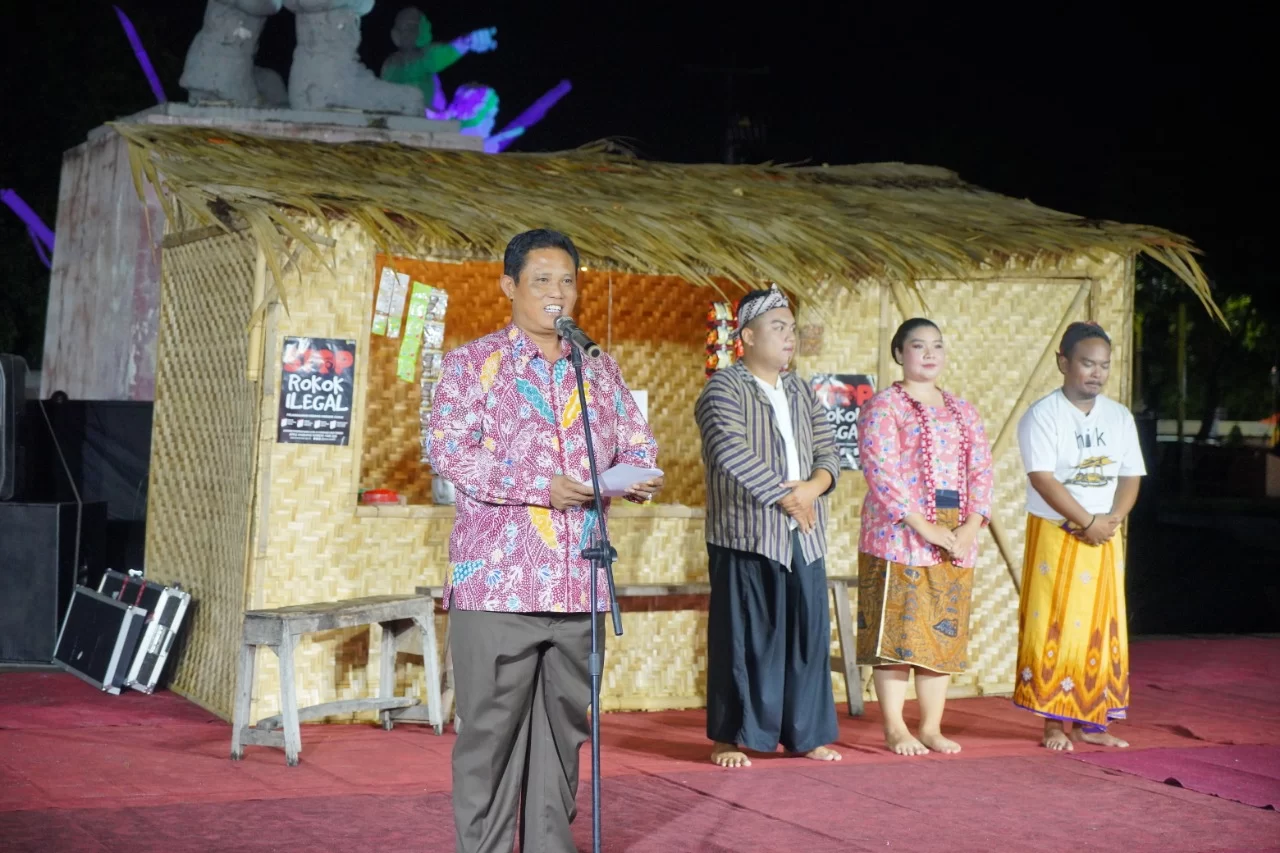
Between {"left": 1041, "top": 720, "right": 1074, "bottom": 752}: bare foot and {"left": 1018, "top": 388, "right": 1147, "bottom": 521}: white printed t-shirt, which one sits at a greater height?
{"left": 1018, "top": 388, "right": 1147, "bottom": 521}: white printed t-shirt

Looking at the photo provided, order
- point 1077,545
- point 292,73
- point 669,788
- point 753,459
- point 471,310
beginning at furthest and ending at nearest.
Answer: point 292,73
point 471,310
point 1077,545
point 753,459
point 669,788

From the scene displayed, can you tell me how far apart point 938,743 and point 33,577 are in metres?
4.53

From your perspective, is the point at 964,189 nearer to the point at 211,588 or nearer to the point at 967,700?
the point at 967,700

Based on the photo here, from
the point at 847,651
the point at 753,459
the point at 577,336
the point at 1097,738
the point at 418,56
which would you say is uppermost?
the point at 418,56

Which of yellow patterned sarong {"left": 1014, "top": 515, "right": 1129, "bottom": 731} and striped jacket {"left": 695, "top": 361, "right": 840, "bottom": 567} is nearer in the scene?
striped jacket {"left": 695, "top": 361, "right": 840, "bottom": 567}

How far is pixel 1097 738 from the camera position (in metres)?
6.70

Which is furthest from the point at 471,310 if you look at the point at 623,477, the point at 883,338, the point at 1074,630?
the point at 623,477

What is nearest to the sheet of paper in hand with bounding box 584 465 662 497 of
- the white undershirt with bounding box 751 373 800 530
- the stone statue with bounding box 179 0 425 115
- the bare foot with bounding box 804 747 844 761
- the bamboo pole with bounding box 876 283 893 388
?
the white undershirt with bounding box 751 373 800 530

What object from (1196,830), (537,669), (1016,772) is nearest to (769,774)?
(1016,772)

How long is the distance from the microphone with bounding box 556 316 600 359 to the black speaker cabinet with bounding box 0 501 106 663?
4964mm

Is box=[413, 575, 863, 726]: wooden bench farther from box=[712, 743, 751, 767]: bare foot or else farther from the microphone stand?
the microphone stand

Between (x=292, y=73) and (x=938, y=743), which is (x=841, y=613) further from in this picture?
(x=292, y=73)

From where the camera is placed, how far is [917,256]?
7.59 m

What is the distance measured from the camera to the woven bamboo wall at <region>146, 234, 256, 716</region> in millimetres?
6980
